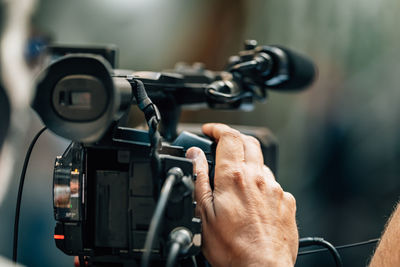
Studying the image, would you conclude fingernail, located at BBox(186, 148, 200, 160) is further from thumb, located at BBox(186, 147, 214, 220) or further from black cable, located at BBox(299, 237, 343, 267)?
black cable, located at BBox(299, 237, 343, 267)

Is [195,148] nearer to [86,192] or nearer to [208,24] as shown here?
[86,192]

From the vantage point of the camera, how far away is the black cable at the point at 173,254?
42cm

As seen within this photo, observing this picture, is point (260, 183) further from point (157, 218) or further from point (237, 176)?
point (157, 218)

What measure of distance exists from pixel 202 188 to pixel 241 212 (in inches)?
2.6

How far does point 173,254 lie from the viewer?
1.43 feet

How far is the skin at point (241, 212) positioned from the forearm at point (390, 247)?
5.2 inches

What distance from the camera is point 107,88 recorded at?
43cm

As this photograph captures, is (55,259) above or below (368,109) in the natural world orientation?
below

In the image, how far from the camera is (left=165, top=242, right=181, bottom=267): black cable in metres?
0.42

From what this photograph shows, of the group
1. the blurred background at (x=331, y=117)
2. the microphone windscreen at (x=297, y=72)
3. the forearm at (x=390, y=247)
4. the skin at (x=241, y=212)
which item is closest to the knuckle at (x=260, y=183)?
the skin at (x=241, y=212)

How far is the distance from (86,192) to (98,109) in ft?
0.51

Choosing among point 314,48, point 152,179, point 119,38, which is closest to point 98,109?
point 152,179

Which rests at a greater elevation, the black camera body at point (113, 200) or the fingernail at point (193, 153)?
the fingernail at point (193, 153)

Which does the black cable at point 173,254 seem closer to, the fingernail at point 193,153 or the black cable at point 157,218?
Answer: the black cable at point 157,218
